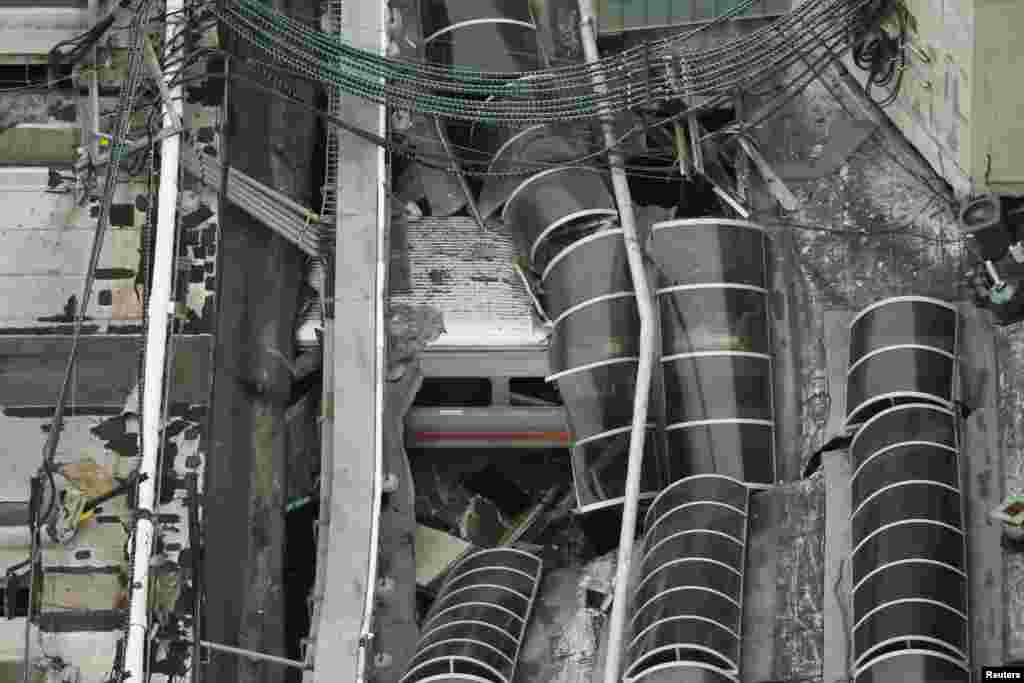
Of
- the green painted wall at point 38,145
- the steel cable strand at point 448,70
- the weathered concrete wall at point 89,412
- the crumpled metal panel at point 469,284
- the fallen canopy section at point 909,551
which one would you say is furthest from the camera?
the green painted wall at point 38,145

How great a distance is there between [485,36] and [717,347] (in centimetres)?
926

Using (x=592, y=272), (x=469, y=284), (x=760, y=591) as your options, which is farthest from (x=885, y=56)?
(x=760, y=591)

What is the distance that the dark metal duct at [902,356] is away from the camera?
33.7m

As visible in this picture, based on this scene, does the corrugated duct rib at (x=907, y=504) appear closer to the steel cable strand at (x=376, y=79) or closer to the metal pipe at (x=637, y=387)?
the metal pipe at (x=637, y=387)

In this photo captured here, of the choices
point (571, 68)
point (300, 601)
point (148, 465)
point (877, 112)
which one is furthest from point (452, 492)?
point (877, 112)

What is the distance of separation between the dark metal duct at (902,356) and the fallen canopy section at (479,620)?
729cm

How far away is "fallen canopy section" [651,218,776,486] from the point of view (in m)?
35.4

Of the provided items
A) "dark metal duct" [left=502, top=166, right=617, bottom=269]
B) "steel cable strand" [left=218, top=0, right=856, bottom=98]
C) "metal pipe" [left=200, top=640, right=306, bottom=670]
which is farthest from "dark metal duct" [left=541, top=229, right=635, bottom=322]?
"metal pipe" [left=200, top=640, right=306, bottom=670]

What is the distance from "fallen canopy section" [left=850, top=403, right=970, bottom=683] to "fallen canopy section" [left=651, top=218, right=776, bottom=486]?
8.76 ft

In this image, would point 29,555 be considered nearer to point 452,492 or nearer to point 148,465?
point 148,465

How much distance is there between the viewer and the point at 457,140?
4031 cm

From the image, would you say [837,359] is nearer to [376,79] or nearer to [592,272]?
[592,272]

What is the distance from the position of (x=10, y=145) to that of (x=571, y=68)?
1303cm

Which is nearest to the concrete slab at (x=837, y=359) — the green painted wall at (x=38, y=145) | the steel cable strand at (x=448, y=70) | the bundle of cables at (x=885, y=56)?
the bundle of cables at (x=885, y=56)
